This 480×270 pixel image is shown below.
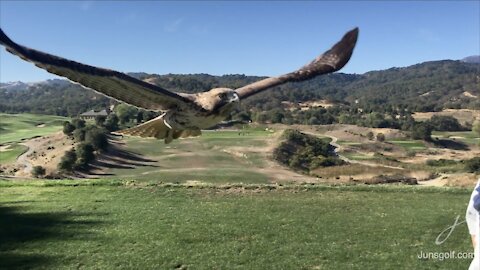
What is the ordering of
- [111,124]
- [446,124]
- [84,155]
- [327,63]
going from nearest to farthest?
[327,63]
[84,155]
[111,124]
[446,124]

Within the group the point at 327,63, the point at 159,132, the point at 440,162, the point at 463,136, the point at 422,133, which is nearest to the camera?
the point at 159,132

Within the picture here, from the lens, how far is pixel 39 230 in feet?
44.7

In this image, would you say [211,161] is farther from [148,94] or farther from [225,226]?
[148,94]

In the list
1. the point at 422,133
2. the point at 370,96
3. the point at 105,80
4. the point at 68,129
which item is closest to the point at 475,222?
the point at 105,80

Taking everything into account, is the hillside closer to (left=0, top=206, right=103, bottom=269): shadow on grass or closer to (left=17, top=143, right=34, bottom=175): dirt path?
(left=17, top=143, right=34, bottom=175): dirt path

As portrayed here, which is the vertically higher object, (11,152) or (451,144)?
(451,144)

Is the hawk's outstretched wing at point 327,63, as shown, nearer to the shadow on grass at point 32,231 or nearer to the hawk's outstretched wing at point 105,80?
the hawk's outstretched wing at point 105,80

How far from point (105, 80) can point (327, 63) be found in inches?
98.0

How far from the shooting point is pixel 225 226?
46.0ft

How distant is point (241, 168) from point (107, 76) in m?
38.9

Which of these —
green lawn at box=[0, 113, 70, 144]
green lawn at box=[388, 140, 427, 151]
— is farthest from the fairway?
green lawn at box=[0, 113, 70, 144]

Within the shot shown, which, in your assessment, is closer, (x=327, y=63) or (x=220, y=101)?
(x=220, y=101)

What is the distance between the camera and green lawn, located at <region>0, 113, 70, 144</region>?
198 ft

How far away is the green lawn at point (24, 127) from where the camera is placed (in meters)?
60.4
